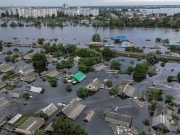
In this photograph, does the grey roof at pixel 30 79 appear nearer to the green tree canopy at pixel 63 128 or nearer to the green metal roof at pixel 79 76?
the green metal roof at pixel 79 76

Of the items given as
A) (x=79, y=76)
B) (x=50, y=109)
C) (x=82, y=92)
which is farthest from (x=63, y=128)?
(x=79, y=76)

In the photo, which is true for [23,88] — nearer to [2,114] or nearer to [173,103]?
[2,114]

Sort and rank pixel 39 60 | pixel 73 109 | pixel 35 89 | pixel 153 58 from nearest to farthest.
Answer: pixel 73 109 → pixel 35 89 → pixel 39 60 → pixel 153 58

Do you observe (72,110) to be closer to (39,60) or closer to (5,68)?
(39,60)

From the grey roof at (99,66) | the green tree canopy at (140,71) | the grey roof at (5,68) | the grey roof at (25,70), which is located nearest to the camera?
the green tree canopy at (140,71)

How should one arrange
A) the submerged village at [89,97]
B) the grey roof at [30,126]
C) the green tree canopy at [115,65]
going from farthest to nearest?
the green tree canopy at [115,65] → the submerged village at [89,97] → the grey roof at [30,126]

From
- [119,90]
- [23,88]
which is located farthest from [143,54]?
[23,88]

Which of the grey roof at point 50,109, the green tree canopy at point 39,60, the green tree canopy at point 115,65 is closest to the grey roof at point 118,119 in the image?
the grey roof at point 50,109
